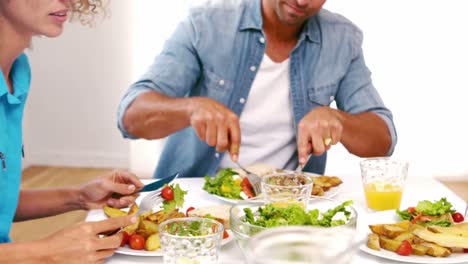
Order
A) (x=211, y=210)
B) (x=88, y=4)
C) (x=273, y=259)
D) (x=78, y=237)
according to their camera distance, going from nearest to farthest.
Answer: (x=273, y=259)
(x=78, y=237)
(x=211, y=210)
(x=88, y=4)

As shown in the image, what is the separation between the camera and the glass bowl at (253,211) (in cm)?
117

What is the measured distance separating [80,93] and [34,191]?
3.19m

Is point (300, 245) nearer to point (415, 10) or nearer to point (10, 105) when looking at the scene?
point (10, 105)

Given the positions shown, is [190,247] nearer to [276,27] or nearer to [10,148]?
[10,148]

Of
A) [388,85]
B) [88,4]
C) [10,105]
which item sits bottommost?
[388,85]

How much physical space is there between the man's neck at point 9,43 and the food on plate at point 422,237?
903 mm

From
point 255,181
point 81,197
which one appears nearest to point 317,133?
point 255,181

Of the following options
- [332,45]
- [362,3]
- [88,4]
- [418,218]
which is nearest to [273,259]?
[418,218]

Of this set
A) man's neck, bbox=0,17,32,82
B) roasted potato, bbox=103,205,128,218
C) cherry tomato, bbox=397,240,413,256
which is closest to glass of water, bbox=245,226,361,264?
cherry tomato, bbox=397,240,413,256

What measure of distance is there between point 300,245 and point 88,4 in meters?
1.28

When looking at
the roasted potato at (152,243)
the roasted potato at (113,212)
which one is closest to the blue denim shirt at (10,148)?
the roasted potato at (113,212)

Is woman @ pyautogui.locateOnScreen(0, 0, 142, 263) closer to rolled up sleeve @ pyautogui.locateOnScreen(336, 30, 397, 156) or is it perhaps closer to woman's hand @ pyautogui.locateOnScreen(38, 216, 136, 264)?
woman's hand @ pyautogui.locateOnScreen(38, 216, 136, 264)

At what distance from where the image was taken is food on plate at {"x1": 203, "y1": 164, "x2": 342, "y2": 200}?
1.62 m

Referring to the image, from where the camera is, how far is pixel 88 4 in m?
1.80
